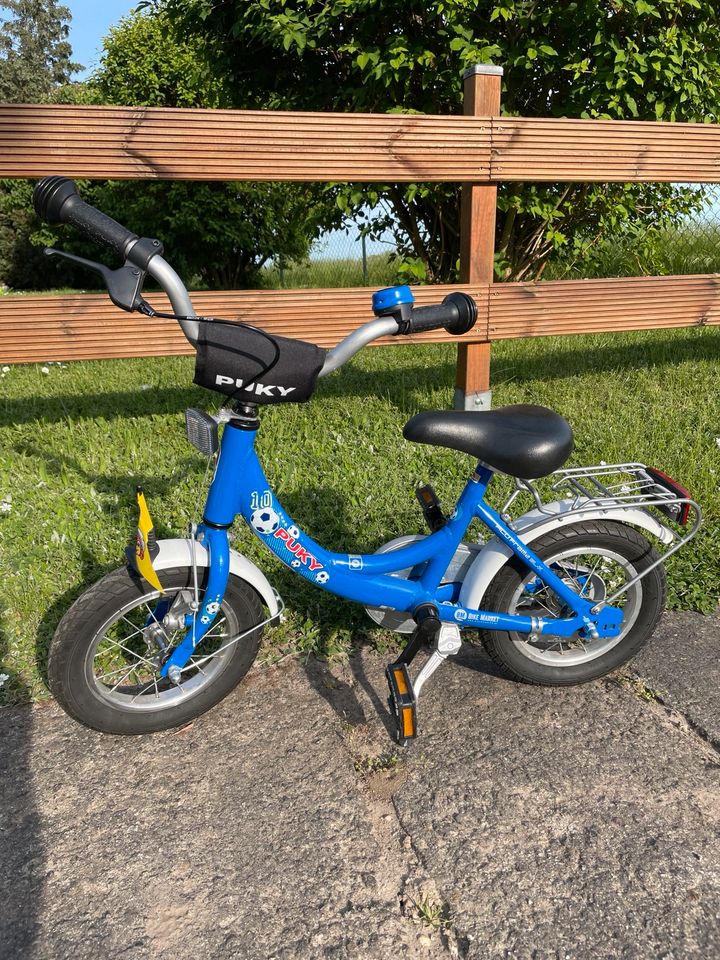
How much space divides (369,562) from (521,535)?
1.52ft

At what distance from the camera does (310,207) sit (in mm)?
6707

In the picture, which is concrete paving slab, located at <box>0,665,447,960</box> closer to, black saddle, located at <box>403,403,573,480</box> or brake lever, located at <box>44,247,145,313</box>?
black saddle, located at <box>403,403,573,480</box>

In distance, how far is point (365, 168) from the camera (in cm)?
318

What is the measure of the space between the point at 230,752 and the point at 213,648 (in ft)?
1.45

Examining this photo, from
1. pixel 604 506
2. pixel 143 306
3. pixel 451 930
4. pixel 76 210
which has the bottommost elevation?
pixel 451 930

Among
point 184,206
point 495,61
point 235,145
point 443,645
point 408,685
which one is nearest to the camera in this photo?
point 408,685

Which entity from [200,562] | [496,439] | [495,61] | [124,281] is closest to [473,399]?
[496,439]

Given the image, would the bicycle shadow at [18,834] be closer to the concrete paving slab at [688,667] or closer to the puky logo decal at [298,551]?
the puky logo decal at [298,551]


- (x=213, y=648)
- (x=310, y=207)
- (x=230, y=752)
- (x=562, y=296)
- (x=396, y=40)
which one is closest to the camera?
(x=230, y=752)

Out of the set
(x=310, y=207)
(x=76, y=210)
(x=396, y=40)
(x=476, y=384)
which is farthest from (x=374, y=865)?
(x=310, y=207)

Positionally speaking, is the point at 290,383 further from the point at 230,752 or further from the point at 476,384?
the point at 476,384

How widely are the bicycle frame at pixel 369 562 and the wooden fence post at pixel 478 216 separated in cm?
169

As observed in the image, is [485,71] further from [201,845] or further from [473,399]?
[201,845]

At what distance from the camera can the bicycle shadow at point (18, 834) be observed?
1604 millimetres
